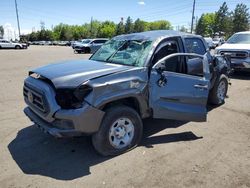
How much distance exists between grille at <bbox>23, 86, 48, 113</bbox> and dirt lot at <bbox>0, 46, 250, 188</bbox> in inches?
30.6

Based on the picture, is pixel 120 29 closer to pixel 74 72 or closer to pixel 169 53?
pixel 169 53

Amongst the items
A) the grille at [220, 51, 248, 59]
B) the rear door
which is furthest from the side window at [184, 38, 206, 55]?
the grille at [220, 51, 248, 59]

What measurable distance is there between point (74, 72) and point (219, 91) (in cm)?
450

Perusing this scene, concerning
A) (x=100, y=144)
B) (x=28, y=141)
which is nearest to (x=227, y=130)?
(x=100, y=144)

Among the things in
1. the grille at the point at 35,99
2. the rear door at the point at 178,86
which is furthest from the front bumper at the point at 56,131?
the rear door at the point at 178,86

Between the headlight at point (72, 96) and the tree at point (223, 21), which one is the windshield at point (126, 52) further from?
the tree at point (223, 21)

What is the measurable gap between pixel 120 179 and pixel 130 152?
80cm

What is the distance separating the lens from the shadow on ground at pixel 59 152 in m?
3.95

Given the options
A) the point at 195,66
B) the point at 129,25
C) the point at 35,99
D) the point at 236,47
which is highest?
the point at 129,25

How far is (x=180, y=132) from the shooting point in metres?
5.40

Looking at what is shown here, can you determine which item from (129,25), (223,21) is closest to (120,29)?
(129,25)

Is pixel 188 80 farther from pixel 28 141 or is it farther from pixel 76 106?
pixel 28 141

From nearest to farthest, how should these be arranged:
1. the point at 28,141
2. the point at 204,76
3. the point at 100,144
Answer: the point at 100,144
the point at 28,141
the point at 204,76

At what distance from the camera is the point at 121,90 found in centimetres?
416
